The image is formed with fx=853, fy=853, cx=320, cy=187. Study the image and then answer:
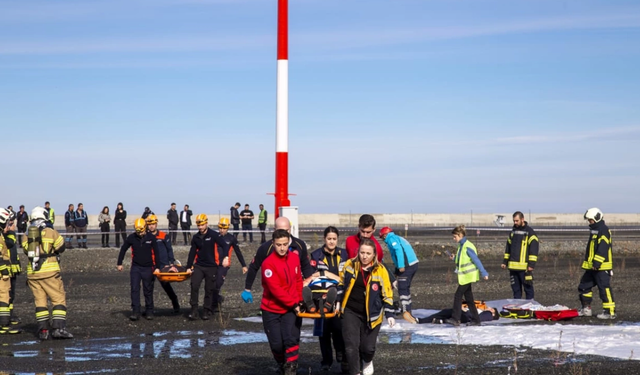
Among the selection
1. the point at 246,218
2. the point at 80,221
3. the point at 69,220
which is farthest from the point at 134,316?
the point at 246,218

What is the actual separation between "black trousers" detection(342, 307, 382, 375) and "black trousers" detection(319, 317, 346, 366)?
58 centimetres

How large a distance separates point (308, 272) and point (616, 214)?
243 ft

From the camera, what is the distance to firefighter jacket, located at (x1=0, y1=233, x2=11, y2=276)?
13.6 meters

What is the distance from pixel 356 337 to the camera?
949 centimetres

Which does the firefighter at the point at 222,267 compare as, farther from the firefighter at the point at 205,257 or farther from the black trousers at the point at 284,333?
the black trousers at the point at 284,333

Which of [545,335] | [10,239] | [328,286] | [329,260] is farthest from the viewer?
[10,239]

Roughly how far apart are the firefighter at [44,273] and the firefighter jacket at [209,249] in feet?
9.70

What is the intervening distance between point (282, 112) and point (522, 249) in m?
6.72

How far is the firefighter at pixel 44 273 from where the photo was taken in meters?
13.3

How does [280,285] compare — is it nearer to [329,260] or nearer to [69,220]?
[329,260]

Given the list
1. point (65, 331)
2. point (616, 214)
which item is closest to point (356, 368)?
point (65, 331)

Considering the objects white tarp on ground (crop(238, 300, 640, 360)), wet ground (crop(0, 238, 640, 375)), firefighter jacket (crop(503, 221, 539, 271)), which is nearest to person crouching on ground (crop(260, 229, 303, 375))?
wet ground (crop(0, 238, 640, 375))

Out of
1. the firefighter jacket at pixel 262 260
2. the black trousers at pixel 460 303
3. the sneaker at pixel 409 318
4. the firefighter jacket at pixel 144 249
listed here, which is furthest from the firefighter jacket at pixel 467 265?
the firefighter jacket at pixel 144 249

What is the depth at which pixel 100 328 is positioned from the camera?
14.8 m
